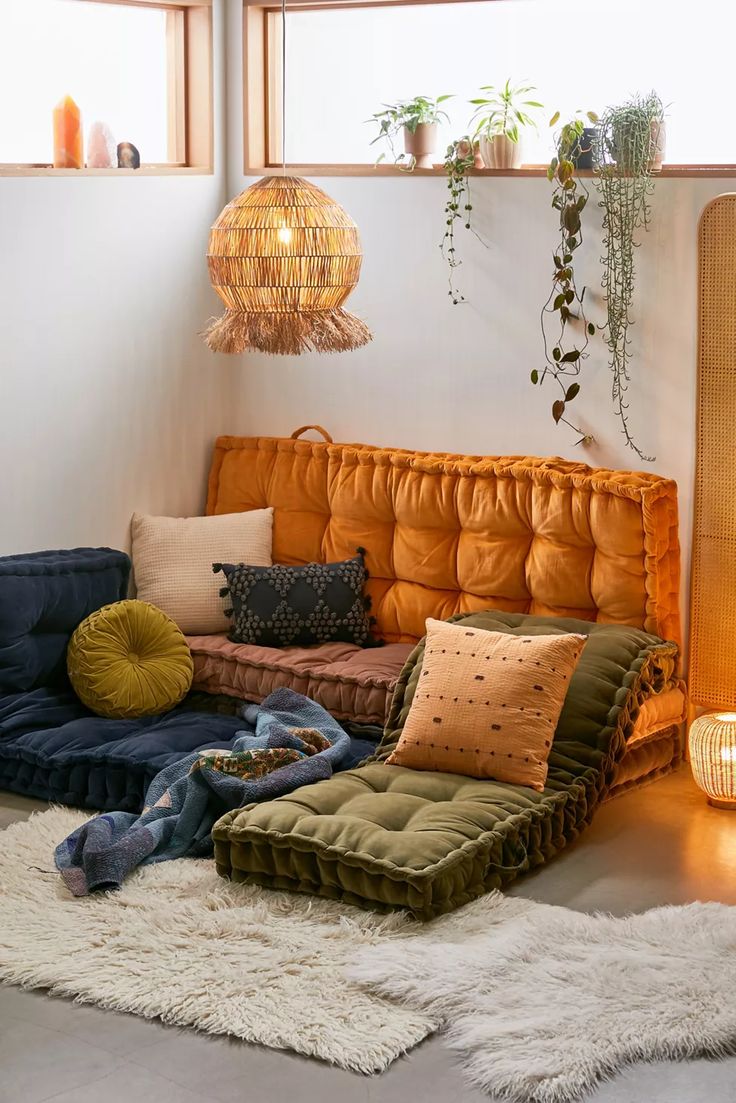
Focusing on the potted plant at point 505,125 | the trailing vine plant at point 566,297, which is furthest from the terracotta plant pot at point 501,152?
the trailing vine plant at point 566,297

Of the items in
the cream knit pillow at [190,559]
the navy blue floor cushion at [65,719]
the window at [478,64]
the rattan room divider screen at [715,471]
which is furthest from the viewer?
the cream knit pillow at [190,559]

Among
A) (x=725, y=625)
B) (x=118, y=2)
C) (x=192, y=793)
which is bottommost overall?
(x=192, y=793)

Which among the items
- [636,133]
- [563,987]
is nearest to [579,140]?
[636,133]

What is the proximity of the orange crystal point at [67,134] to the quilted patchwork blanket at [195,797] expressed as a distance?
6.49ft

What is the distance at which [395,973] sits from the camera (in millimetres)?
3201

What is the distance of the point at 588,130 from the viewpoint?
184 inches

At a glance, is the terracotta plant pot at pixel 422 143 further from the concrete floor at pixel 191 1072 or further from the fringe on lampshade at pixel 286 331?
the concrete floor at pixel 191 1072

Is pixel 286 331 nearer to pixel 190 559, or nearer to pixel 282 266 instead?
pixel 282 266

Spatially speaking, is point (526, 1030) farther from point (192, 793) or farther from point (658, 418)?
point (658, 418)

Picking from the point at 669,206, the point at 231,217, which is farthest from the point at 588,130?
the point at 231,217

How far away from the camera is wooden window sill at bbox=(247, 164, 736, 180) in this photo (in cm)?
453

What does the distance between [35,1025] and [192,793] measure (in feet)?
3.10

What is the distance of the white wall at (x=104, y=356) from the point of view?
480 cm

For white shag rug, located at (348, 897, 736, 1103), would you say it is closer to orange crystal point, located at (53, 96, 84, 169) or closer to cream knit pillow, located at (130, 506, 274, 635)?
cream knit pillow, located at (130, 506, 274, 635)
